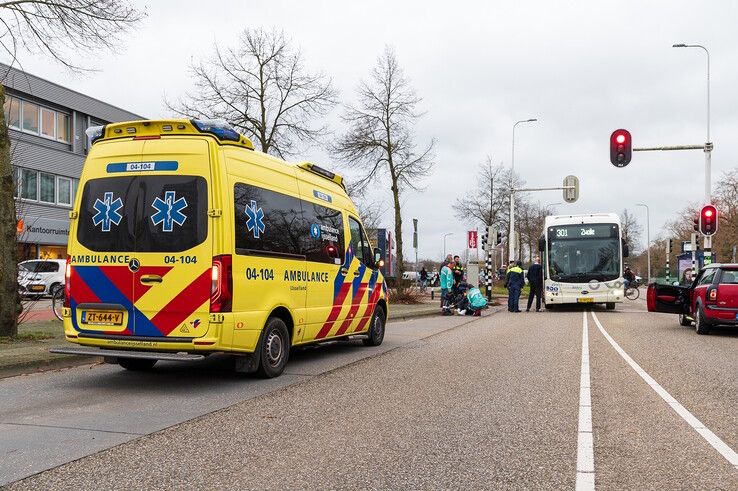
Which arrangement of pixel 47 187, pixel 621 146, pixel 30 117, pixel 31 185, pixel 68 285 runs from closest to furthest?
pixel 68 285 → pixel 621 146 → pixel 31 185 → pixel 30 117 → pixel 47 187

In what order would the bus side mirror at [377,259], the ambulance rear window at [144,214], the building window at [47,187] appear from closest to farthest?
1. the ambulance rear window at [144,214]
2. the bus side mirror at [377,259]
3. the building window at [47,187]

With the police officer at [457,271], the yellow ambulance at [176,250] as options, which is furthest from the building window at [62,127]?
the yellow ambulance at [176,250]

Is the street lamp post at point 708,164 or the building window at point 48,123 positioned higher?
the building window at point 48,123

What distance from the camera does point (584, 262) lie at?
78.7 feet

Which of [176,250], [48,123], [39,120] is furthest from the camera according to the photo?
[48,123]

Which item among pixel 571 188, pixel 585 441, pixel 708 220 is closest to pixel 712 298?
pixel 708 220

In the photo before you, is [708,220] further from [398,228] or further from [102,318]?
[102,318]

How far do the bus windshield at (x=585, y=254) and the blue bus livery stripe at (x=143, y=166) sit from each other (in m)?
19.0

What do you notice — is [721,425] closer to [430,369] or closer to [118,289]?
[430,369]

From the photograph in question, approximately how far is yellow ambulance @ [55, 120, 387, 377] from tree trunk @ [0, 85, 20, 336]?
3446mm

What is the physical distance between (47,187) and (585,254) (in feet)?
93.3

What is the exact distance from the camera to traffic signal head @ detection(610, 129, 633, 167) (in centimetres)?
1889

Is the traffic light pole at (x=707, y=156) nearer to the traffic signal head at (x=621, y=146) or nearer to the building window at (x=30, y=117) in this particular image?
the traffic signal head at (x=621, y=146)

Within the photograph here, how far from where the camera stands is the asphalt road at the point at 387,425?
4223mm
